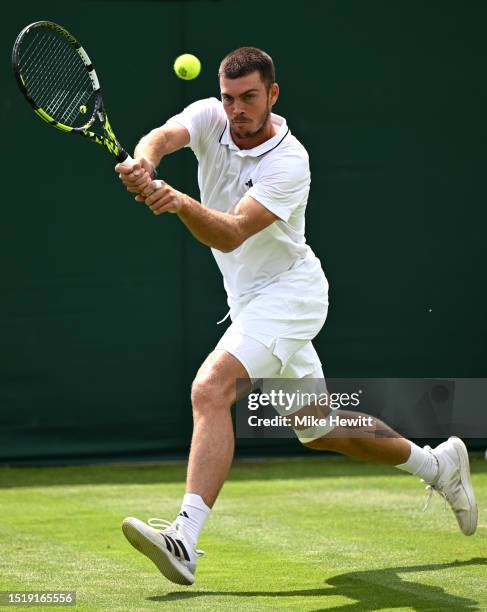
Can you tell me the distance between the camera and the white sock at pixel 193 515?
12.4ft

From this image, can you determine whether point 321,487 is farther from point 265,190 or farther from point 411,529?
point 265,190

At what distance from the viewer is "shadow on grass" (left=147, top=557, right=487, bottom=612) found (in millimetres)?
3797

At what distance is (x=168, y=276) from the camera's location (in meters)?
7.26

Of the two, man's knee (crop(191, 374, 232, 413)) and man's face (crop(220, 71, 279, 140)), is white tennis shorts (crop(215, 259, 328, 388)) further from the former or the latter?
man's face (crop(220, 71, 279, 140))

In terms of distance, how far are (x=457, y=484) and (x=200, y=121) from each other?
68.3 inches

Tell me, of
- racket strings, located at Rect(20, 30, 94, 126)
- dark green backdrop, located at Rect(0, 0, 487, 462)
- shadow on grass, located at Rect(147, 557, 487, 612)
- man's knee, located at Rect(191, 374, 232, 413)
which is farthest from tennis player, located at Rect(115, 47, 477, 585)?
dark green backdrop, located at Rect(0, 0, 487, 462)

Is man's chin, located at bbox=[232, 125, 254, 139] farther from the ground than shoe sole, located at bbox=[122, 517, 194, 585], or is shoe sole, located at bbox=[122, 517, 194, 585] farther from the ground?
man's chin, located at bbox=[232, 125, 254, 139]

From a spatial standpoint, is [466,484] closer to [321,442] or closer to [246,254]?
[321,442]

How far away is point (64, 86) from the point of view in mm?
4734

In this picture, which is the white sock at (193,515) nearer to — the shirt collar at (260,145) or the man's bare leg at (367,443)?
the man's bare leg at (367,443)

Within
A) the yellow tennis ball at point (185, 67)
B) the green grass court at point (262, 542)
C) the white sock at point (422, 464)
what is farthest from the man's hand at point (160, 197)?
the yellow tennis ball at point (185, 67)

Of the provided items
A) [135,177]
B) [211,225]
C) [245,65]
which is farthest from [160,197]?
[245,65]

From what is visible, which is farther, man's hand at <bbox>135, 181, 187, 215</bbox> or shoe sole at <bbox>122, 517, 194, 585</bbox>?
man's hand at <bbox>135, 181, 187, 215</bbox>

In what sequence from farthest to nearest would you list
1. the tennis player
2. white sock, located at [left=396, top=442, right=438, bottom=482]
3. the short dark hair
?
1. white sock, located at [left=396, top=442, right=438, bottom=482]
2. the short dark hair
3. the tennis player
